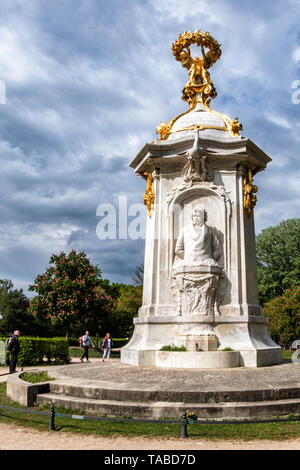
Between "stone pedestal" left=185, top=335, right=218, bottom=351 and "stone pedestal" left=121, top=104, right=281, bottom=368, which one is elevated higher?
"stone pedestal" left=121, top=104, right=281, bottom=368

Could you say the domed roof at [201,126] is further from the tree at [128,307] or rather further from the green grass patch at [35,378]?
the tree at [128,307]

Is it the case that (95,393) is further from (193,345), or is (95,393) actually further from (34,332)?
(34,332)

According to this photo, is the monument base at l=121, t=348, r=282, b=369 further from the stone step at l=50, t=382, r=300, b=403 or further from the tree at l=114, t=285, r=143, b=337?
the tree at l=114, t=285, r=143, b=337

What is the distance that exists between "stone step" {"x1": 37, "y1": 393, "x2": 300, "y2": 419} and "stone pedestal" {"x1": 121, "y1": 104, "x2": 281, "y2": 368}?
3.92m

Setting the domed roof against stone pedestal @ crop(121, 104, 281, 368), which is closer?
stone pedestal @ crop(121, 104, 281, 368)

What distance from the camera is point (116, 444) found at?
6.15 metres

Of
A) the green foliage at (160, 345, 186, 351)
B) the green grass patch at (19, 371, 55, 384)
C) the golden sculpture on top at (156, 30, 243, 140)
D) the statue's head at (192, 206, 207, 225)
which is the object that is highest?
the golden sculpture on top at (156, 30, 243, 140)

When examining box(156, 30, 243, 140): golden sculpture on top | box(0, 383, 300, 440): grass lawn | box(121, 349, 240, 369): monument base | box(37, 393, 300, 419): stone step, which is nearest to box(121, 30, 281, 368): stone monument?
box(121, 349, 240, 369): monument base

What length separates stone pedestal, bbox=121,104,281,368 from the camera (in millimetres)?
12109

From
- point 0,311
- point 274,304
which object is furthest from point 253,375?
point 0,311

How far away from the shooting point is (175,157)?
13.6 metres

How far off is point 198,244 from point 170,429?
6.38 metres

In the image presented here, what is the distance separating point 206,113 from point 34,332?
40.1m

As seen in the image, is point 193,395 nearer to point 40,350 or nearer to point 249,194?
point 249,194
